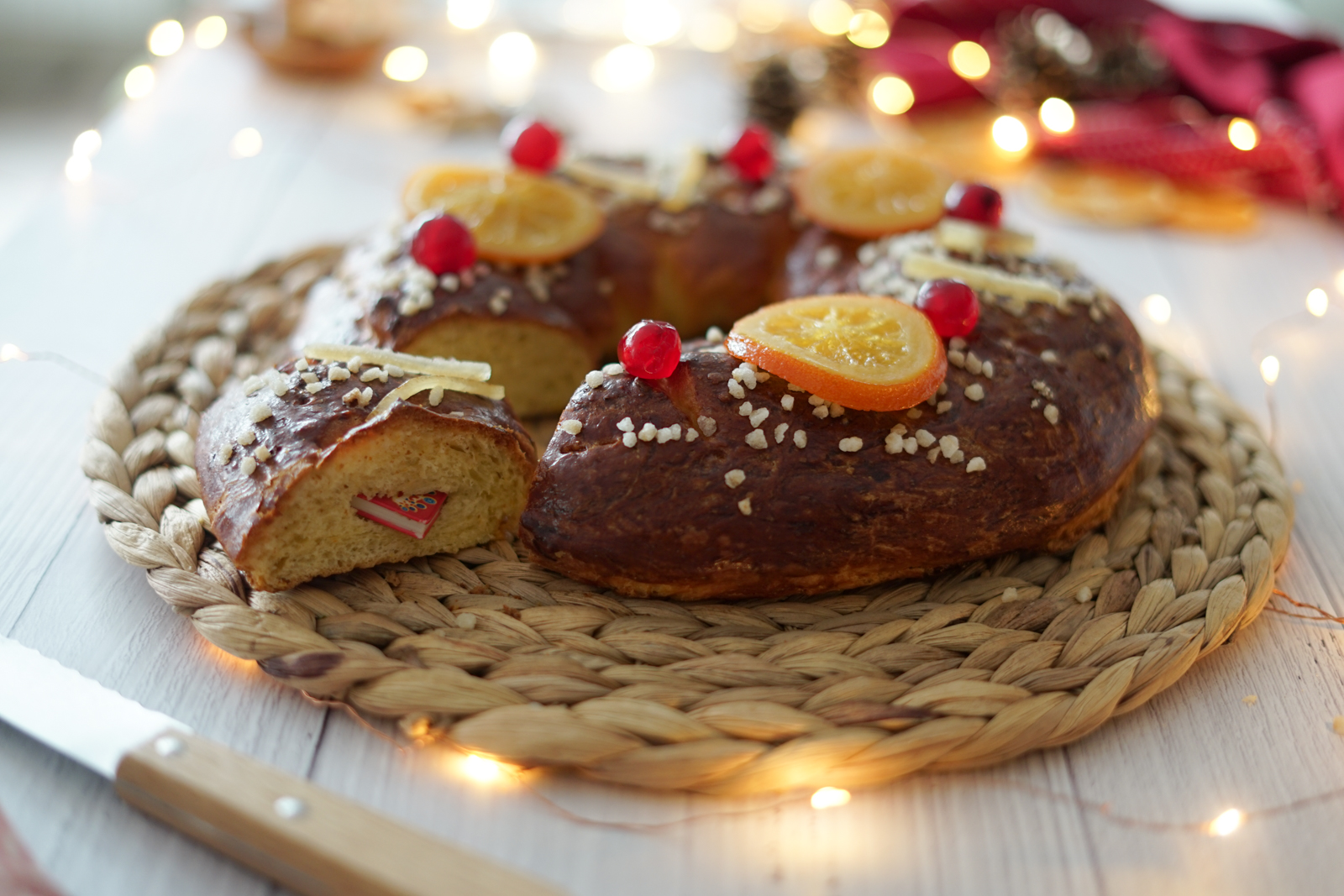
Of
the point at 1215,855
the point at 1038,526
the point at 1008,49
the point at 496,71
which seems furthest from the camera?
the point at 496,71

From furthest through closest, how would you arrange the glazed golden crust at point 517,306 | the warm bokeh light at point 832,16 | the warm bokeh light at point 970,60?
the warm bokeh light at point 832,16 → the warm bokeh light at point 970,60 → the glazed golden crust at point 517,306

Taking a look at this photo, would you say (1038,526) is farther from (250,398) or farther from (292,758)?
(250,398)

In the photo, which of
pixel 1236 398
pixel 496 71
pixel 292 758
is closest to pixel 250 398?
pixel 292 758

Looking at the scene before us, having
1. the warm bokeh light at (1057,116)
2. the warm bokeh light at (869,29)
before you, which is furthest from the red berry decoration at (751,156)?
the warm bokeh light at (869,29)

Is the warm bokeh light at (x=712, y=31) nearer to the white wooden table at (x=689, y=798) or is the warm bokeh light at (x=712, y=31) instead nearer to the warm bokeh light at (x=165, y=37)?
the warm bokeh light at (x=165, y=37)

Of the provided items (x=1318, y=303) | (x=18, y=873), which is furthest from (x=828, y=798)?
(x=1318, y=303)

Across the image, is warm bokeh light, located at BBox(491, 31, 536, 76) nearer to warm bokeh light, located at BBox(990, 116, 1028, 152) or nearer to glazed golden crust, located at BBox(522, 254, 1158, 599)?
warm bokeh light, located at BBox(990, 116, 1028, 152)

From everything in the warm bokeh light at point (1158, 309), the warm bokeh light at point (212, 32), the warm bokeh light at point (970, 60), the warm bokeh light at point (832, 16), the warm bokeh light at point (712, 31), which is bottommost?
the warm bokeh light at point (1158, 309)
